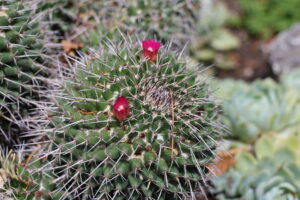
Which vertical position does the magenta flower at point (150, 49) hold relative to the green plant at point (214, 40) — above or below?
above

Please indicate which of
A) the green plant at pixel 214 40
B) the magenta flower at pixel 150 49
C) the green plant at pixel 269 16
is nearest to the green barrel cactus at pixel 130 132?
the magenta flower at pixel 150 49

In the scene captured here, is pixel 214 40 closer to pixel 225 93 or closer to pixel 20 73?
pixel 225 93

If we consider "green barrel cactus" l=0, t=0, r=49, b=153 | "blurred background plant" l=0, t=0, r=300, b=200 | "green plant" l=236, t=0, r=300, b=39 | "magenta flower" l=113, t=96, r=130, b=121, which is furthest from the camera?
"green plant" l=236, t=0, r=300, b=39

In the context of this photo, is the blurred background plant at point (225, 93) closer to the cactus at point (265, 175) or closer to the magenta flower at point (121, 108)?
the cactus at point (265, 175)

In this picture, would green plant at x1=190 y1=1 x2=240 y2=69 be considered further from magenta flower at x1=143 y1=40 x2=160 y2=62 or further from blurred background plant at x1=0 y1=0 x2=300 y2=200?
magenta flower at x1=143 y1=40 x2=160 y2=62

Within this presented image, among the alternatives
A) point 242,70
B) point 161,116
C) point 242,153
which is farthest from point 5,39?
point 242,70

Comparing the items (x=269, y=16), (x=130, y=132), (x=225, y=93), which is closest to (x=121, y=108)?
(x=130, y=132)

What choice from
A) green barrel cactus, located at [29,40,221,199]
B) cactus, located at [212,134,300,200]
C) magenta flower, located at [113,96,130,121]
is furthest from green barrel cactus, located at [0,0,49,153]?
cactus, located at [212,134,300,200]
